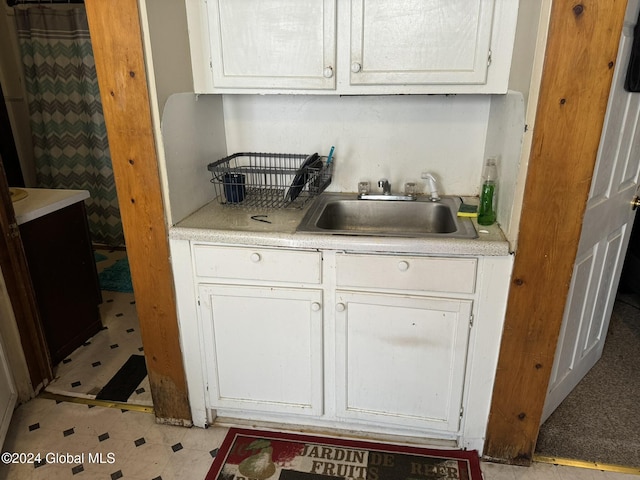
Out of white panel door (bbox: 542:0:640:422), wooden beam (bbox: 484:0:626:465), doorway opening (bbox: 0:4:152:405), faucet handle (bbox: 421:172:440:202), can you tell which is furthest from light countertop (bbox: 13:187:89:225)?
white panel door (bbox: 542:0:640:422)

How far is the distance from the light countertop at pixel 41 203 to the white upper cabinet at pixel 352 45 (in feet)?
3.46

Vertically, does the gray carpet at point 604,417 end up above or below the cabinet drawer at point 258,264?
below

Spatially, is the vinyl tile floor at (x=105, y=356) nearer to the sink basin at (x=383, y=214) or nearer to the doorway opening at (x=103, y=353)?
the doorway opening at (x=103, y=353)

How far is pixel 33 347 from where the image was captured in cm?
202

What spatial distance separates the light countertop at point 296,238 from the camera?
1.45 m

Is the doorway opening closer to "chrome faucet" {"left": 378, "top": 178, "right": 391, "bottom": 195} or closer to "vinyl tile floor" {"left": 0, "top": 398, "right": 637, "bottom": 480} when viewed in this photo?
"vinyl tile floor" {"left": 0, "top": 398, "right": 637, "bottom": 480}

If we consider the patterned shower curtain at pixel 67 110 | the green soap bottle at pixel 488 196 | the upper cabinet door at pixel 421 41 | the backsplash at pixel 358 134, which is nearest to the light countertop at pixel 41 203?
the backsplash at pixel 358 134

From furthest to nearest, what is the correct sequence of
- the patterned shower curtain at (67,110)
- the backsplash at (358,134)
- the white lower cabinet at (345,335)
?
the patterned shower curtain at (67,110)
the backsplash at (358,134)
the white lower cabinet at (345,335)

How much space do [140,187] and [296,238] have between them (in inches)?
Answer: 23.3

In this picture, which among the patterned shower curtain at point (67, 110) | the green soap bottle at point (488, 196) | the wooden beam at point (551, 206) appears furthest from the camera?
the patterned shower curtain at point (67, 110)

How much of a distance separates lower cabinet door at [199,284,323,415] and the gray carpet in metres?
0.98

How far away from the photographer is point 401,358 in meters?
1.62

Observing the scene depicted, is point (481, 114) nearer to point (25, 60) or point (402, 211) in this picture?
point (402, 211)

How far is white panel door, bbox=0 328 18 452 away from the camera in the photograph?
173cm
